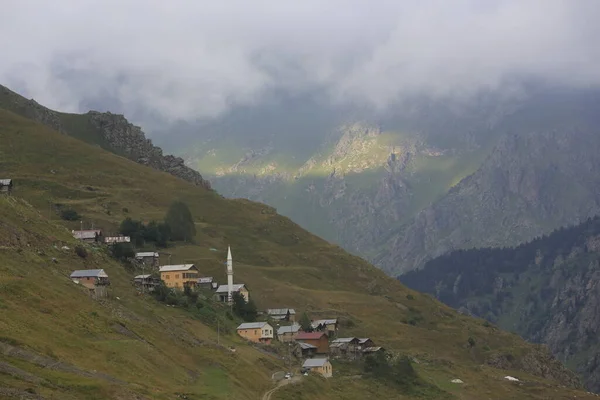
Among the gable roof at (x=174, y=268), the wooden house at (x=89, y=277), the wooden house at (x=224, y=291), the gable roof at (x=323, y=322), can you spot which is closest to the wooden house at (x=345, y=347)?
the gable roof at (x=323, y=322)

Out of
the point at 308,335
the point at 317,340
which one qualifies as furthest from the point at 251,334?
the point at 317,340

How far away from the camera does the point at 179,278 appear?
17388 cm

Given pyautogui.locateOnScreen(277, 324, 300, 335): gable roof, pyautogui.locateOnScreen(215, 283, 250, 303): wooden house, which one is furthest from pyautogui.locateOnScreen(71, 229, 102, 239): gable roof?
pyautogui.locateOnScreen(277, 324, 300, 335): gable roof

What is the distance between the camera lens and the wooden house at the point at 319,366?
140 meters

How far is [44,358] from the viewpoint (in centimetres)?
8331

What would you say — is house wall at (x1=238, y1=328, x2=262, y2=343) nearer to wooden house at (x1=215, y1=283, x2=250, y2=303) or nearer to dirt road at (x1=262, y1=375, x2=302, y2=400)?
wooden house at (x1=215, y1=283, x2=250, y2=303)

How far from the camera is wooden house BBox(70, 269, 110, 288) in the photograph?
128 m

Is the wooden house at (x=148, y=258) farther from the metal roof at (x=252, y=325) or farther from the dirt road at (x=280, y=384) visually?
the dirt road at (x=280, y=384)

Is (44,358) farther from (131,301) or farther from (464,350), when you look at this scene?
(464,350)

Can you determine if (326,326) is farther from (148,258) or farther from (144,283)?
(144,283)

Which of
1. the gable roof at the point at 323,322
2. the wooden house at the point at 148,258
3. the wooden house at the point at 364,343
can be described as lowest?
the wooden house at the point at 364,343

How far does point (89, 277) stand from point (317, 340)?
4645 cm

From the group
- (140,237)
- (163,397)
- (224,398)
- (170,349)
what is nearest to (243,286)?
(140,237)

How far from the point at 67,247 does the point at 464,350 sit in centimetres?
9381
